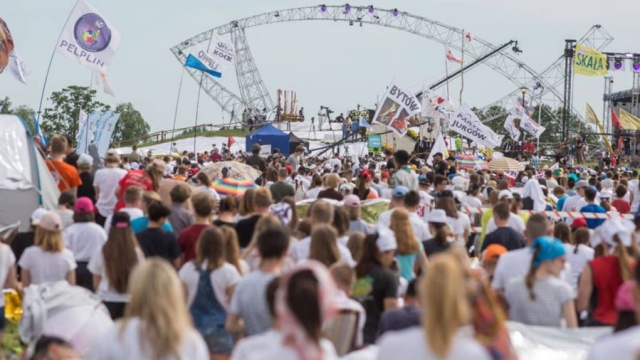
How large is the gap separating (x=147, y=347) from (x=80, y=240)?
521cm

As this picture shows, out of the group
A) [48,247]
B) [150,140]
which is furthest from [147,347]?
[150,140]

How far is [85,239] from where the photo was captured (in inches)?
428

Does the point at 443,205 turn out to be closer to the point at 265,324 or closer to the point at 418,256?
the point at 418,256

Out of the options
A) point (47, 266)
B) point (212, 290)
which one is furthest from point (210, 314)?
point (47, 266)

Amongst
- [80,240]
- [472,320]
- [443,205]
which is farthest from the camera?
[443,205]

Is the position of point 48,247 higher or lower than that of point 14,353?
higher

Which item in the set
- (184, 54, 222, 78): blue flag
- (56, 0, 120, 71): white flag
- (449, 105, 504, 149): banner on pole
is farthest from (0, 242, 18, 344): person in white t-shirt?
(449, 105, 504, 149): banner on pole

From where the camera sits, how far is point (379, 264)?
9016mm

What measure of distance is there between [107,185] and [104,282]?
17.5 feet

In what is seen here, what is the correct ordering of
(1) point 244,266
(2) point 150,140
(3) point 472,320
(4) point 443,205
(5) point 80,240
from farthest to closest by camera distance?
(2) point 150,140, (4) point 443,205, (5) point 80,240, (1) point 244,266, (3) point 472,320

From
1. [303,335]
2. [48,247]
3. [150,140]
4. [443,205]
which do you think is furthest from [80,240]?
[150,140]

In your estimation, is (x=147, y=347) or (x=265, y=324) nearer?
(x=147, y=347)

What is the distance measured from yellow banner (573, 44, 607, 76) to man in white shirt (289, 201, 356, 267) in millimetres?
Answer: 47545

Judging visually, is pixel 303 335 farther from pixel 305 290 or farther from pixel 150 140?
pixel 150 140
